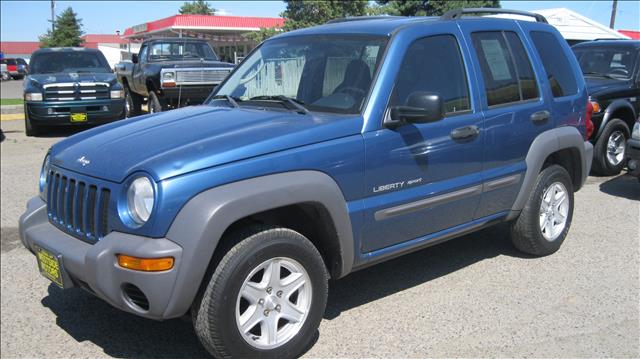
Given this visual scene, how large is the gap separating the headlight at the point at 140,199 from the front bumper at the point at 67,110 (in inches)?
374

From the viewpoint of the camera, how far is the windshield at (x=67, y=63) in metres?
12.5

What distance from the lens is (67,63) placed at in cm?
1272

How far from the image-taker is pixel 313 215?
3.46 metres

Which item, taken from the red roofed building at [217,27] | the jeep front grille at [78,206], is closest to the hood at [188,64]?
the jeep front grille at [78,206]

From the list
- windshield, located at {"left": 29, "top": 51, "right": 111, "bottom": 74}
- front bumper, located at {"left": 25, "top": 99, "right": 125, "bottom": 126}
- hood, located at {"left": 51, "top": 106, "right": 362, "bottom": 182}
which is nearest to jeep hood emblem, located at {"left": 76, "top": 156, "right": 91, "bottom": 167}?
hood, located at {"left": 51, "top": 106, "right": 362, "bottom": 182}

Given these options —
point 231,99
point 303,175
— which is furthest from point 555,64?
point 303,175

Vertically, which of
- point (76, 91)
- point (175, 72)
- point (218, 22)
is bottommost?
point (76, 91)

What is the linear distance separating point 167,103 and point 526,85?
8.88 metres

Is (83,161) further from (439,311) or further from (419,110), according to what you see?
(439,311)

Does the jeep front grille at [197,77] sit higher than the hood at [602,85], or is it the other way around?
the hood at [602,85]

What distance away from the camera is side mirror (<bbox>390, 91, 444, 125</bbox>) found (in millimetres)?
3557

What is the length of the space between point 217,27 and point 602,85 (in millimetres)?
31220

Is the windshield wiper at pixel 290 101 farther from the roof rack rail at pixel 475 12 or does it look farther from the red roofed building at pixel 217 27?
the red roofed building at pixel 217 27

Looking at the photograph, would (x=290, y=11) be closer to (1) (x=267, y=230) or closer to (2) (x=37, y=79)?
(2) (x=37, y=79)
